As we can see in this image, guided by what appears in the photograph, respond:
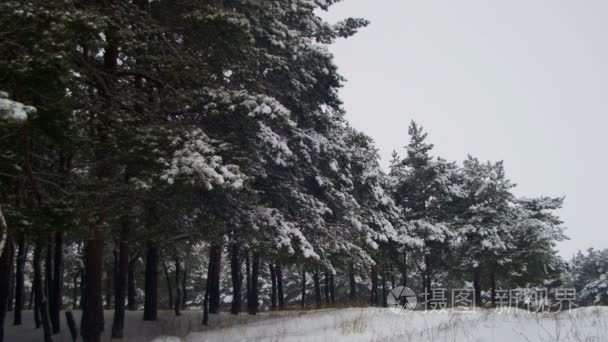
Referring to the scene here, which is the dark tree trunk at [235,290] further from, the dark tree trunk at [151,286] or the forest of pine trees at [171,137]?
the dark tree trunk at [151,286]

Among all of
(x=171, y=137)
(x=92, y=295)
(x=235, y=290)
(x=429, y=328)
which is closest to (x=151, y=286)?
(x=92, y=295)

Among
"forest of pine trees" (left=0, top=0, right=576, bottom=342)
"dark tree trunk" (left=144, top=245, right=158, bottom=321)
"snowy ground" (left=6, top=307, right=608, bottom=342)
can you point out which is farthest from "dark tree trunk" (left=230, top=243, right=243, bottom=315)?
"snowy ground" (left=6, top=307, right=608, bottom=342)

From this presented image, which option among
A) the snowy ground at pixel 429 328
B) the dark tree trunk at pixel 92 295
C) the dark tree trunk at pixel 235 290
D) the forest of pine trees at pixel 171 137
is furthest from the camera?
the dark tree trunk at pixel 235 290

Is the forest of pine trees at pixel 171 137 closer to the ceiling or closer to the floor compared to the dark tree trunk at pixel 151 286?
closer to the ceiling

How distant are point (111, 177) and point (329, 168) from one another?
28.0 feet

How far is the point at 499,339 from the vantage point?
6.91m

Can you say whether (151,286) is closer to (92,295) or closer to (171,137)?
(92,295)

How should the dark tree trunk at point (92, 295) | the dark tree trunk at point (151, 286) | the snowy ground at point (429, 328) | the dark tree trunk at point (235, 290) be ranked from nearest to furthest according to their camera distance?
the snowy ground at point (429, 328), the dark tree trunk at point (92, 295), the dark tree trunk at point (151, 286), the dark tree trunk at point (235, 290)

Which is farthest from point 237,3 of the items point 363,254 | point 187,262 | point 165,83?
point 187,262

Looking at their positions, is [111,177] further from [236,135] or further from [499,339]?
[499,339]

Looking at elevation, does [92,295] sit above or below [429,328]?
above

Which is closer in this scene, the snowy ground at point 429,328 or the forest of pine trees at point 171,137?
the snowy ground at point 429,328

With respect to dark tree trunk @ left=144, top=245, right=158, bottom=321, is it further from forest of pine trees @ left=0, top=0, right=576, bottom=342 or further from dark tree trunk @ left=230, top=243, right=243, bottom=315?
dark tree trunk @ left=230, top=243, right=243, bottom=315

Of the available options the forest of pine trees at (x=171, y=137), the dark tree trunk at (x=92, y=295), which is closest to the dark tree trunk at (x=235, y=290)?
the forest of pine trees at (x=171, y=137)
